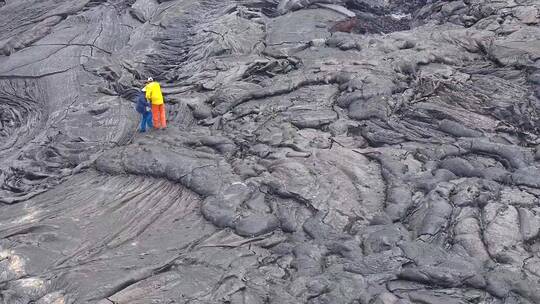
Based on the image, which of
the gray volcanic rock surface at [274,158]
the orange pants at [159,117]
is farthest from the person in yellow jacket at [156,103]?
the gray volcanic rock surface at [274,158]

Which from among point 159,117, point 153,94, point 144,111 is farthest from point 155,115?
point 153,94

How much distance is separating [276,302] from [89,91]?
6.18 meters

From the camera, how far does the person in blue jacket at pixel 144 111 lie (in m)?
8.81

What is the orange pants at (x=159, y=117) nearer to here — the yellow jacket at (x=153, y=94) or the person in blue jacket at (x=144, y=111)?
the person in blue jacket at (x=144, y=111)

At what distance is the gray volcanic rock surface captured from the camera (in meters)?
6.15

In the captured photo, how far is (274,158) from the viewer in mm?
8117

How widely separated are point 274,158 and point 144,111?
238cm

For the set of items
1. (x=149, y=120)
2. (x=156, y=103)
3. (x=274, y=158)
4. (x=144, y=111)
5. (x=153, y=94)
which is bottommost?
(x=274, y=158)

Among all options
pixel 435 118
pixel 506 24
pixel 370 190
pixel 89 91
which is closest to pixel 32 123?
pixel 89 91

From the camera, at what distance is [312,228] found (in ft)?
22.6

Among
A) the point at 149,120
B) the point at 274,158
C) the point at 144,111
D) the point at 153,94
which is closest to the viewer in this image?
the point at 274,158

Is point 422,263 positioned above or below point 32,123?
below

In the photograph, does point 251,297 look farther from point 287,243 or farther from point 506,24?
point 506,24

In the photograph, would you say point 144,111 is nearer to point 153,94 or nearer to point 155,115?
point 155,115
